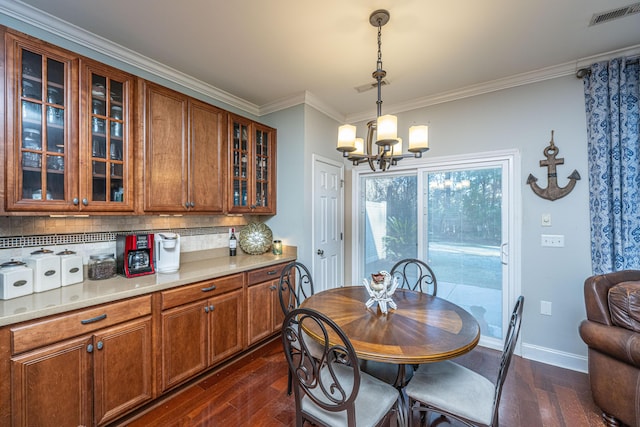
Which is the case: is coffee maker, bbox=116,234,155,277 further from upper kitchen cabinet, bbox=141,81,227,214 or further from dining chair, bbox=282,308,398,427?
dining chair, bbox=282,308,398,427

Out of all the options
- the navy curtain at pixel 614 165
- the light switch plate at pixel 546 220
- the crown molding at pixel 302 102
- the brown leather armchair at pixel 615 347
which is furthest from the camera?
the crown molding at pixel 302 102

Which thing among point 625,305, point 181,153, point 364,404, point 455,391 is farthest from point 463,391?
point 181,153

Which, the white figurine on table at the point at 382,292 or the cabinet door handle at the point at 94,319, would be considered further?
the white figurine on table at the point at 382,292

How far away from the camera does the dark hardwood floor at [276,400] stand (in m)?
1.84

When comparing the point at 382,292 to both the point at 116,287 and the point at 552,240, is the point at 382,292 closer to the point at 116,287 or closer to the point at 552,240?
the point at 116,287

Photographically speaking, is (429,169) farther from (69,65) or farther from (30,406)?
(30,406)

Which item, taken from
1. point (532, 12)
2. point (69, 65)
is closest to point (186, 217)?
point (69, 65)

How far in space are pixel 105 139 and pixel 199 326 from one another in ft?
5.33

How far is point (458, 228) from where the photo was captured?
307cm

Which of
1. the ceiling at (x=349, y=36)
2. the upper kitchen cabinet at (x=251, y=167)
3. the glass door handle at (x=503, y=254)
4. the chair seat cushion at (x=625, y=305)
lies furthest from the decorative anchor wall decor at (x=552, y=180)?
the upper kitchen cabinet at (x=251, y=167)

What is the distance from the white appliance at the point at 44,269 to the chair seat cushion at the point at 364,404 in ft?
5.92

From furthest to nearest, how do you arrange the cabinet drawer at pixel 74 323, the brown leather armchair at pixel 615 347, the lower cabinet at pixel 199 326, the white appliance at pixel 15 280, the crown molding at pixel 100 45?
the lower cabinet at pixel 199 326
the crown molding at pixel 100 45
the brown leather armchair at pixel 615 347
the white appliance at pixel 15 280
the cabinet drawer at pixel 74 323

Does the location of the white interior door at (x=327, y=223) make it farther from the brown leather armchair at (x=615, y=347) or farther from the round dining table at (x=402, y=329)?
the brown leather armchair at (x=615, y=347)

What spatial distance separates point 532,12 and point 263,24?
191 centimetres
